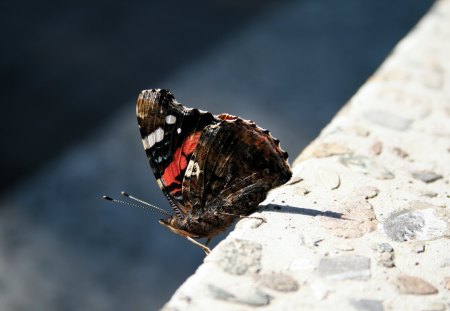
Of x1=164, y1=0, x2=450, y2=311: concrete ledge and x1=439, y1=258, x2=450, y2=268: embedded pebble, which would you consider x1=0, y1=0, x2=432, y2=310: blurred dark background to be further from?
x1=439, y1=258, x2=450, y2=268: embedded pebble

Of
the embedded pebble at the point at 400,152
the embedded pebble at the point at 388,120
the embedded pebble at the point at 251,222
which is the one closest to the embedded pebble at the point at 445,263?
the embedded pebble at the point at 251,222

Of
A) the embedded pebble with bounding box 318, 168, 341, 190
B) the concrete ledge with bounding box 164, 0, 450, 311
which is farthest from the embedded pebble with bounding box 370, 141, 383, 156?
the embedded pebble with bounding box 318, 168, 341, 190

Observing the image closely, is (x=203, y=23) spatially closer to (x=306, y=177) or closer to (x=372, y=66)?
(x=372, y=66)

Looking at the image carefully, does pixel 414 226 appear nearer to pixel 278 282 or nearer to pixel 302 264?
pixel 302 264

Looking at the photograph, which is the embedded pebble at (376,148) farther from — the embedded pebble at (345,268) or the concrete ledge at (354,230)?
the embedded pebble at (345,268)

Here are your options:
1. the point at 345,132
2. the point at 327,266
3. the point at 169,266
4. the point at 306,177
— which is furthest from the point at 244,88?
the point at 327,266

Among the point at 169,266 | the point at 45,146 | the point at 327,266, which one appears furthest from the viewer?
the point at 45,146
